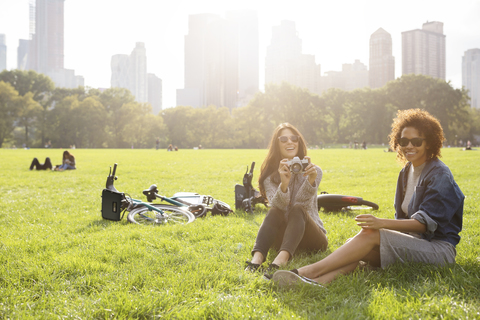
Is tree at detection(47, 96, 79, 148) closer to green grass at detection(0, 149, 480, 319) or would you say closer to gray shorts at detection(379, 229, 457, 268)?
green grass at detection(0, 149, 480, 319)

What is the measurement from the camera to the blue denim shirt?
3502 mm

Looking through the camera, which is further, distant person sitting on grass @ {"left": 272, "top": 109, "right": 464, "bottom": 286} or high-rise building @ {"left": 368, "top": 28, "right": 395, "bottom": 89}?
high-rise building @ {"left": 368, "top": 28, "right": 395, "bottom": 89}

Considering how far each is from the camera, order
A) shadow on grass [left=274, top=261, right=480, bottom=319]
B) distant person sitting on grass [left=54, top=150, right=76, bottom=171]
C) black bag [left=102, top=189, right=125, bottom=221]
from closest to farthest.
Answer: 1. shadow on grass [left=274, top=261, right=480, bottom=319]
2. black bag [left=102, top=189, right=125, bottom=221]
3. distant person sitting on grass [left=54, top=150, right=76, bottom=171]

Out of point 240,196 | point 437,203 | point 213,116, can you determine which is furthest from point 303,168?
point 213,116

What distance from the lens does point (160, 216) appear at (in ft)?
22.8

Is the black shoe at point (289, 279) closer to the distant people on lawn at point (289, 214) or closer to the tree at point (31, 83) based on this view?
the distant people on lawn at point (289, 214)

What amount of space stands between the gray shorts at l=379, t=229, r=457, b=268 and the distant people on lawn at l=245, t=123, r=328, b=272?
1.03 meters

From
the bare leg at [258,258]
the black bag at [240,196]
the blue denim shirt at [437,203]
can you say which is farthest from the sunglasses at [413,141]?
the black bag at [240,196]

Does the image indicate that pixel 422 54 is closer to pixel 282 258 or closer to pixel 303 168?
pixel 303 168

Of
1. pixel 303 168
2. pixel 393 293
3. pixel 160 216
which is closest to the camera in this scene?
pixel 393 293

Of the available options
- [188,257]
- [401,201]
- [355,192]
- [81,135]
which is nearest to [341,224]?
[401,201]

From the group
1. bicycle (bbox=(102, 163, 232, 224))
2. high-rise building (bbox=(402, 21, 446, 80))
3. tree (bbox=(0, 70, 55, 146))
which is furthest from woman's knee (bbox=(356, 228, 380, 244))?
high-rise building (bbox=(402, 21, 446, 80))

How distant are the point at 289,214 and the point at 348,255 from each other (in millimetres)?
1070

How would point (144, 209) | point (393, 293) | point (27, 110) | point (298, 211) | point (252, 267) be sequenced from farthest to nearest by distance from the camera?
point (27, 110) → point (144, 209) → point (298, 211) → point (252, 267) → point (393, 293)
